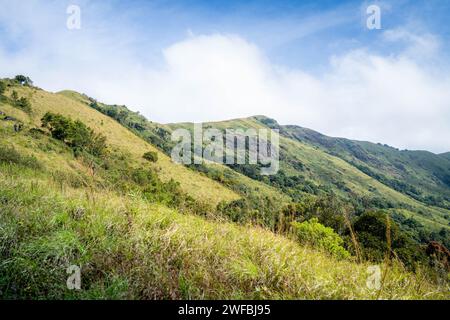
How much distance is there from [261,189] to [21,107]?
73.2 m

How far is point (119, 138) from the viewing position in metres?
73.0

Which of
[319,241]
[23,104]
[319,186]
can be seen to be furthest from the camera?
[319,186]

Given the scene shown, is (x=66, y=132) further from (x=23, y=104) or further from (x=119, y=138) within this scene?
(x=119, y=138)

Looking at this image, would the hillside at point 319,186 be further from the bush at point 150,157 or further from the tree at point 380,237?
the tree at point 380,237

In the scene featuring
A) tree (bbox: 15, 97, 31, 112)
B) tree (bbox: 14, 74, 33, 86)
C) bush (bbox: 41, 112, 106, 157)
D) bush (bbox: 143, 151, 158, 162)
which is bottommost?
bush (bbox: 143, 151, 158, 162)

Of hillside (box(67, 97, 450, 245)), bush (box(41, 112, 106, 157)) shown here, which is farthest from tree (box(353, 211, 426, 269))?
hillside (box(67, 97, 450, 245))

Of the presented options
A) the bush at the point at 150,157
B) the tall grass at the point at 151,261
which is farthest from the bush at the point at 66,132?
the tall grass at the point at 151,261

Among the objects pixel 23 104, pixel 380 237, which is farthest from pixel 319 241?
pixel 23 104

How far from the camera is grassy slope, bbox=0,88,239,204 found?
195ft

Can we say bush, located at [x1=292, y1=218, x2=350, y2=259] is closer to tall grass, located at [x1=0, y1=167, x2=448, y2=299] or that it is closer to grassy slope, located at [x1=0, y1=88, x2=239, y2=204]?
tall grass, located at [x1=0, y1=167, x2=448, y2=299]

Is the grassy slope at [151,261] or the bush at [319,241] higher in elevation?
the grassy slope at [151,261]

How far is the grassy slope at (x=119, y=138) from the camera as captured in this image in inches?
2342

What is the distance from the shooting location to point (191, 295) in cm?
298
